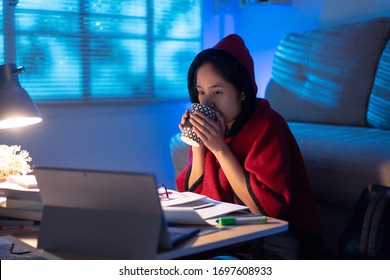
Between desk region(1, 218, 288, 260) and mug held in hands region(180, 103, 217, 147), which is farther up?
mug held in hands region(180, 103, 217, 147)

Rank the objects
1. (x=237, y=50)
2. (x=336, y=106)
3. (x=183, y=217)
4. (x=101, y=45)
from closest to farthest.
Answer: (x=183, y=217)
(x=237, y=50)
(x=336, y=106)
(x=101, y=45)

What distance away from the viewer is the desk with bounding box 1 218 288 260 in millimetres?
991

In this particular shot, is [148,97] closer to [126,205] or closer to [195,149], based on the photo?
[195,149]

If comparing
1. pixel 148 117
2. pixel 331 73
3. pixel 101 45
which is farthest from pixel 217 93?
pixel 148 117

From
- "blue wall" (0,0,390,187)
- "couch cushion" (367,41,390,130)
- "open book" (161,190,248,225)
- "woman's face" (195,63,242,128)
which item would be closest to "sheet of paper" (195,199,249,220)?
"open book" (161,190,248,225)

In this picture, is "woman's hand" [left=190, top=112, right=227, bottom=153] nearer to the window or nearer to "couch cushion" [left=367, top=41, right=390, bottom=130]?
"couch cushion" [left=367, top=41, right=390, bottom=130]

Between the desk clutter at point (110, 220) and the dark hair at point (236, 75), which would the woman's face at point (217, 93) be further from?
the desk clutter at point (110, 220)

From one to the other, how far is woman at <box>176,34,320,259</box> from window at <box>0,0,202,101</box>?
1348 millimetres

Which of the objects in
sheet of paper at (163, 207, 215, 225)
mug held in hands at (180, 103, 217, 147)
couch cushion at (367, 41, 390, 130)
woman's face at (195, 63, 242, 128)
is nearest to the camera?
sheet of paper at (163, 207, 215, 225)

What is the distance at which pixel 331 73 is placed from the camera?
2.75 m

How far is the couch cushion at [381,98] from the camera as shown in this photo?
8.22 ft

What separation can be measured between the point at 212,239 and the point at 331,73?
1850 millimetres

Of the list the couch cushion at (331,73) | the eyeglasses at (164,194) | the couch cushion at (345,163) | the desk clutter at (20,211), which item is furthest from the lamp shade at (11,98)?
the couch cushion at (331,73)

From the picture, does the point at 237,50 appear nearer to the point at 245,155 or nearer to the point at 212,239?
the point at 245,155
